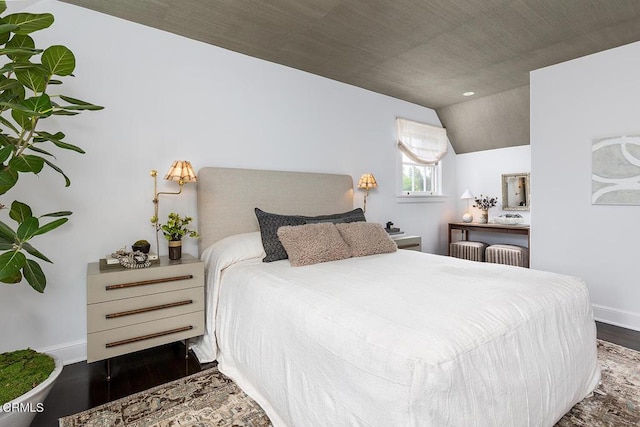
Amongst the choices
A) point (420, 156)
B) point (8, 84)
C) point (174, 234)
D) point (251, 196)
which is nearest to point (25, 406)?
point (174, 234)

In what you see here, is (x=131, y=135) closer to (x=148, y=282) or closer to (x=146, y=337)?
(x=148, y=282)

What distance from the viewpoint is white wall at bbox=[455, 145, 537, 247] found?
4.52 m

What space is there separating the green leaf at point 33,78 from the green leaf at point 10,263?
2.52 feet

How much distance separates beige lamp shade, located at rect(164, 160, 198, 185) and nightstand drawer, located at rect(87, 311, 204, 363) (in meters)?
1.01

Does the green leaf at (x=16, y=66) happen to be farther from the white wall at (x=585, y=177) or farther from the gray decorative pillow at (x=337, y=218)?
the white wall at (x=585, y=177)

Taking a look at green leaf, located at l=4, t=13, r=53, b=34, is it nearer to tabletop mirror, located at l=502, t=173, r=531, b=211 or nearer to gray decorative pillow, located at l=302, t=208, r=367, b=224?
gray decorative pillow, located at l=302, t=208, r=367, b=224

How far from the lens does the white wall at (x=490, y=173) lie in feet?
14.8

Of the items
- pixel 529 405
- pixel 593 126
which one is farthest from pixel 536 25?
pixel 529 405

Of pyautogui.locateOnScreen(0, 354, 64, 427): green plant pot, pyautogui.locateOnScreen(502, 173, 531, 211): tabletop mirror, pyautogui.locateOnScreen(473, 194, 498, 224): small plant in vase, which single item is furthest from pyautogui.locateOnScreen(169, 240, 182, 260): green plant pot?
pyautogui.locateOnScreen(502, 173, 531, 211): tabletop mirror

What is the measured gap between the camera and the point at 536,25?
2539 mm

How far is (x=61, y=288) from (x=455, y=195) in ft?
16.6

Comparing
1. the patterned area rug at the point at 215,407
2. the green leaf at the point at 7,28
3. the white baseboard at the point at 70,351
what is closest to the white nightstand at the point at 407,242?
the patterned area rug at the point at 215,407

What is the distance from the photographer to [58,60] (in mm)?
1500

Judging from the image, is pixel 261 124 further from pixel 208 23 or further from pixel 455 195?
pixel 455 195
